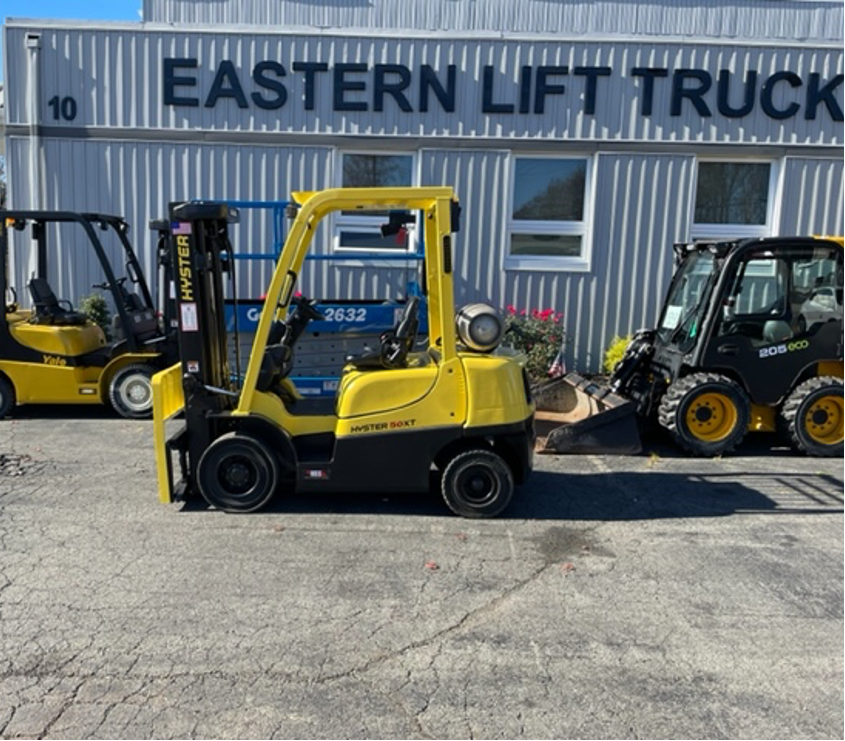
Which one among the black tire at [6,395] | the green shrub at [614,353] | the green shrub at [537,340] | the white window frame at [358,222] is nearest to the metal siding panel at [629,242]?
the green shrub at [614,353]

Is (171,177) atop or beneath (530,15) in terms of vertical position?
beneath

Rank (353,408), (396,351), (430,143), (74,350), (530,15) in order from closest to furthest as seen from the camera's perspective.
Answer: (353,408) < (396,351) < (74,350) < (430,143) < (530,15)

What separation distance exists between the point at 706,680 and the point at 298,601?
2.06 m

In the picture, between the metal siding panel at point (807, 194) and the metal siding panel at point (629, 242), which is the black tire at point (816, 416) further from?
the metal siding panel at point (807, 194)

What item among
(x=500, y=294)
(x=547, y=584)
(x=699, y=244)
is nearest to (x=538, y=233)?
(x=500, y=294)

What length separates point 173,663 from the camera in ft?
11.3

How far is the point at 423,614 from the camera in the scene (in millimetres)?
4000

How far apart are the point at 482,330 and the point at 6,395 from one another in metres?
5.95

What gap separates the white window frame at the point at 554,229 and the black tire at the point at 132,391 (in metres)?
5.09

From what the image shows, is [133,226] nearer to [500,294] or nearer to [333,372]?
[333,372]

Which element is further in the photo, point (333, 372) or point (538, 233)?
point (538, 233)

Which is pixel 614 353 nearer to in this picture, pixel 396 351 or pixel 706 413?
pixel 706 413

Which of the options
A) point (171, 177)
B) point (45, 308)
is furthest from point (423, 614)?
point (171, 177)

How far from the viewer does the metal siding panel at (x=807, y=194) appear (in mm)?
10578
